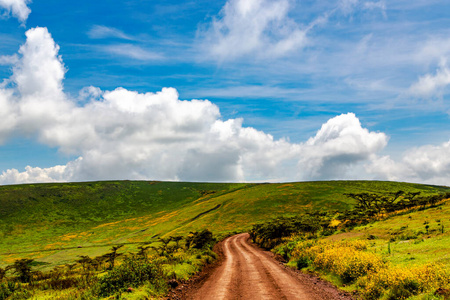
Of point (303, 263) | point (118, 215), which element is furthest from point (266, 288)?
point (118, 215)

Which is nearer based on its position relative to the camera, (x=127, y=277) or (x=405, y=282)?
(x=405, y=282)

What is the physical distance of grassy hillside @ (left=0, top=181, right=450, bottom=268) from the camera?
322 ft

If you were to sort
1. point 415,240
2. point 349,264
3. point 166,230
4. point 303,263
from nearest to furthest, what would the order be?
point 349,264
point 415,240
point 303,263
point 166,230

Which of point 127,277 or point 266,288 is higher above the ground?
point 127,277

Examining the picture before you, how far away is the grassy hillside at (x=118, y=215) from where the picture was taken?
98.1 metres

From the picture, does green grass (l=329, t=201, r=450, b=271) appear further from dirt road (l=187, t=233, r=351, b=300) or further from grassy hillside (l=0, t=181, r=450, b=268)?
grassy hillside (l=0, t=181, r=450, b=268)

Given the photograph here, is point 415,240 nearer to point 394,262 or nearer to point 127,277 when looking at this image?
point 394,262

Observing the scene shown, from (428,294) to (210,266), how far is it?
22844 mm

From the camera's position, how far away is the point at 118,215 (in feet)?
543

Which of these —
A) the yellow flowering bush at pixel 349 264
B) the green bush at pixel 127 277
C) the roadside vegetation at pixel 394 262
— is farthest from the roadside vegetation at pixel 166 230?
the yellow flowering bush at pixel 349 264

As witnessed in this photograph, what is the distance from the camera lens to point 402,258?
64.9 feet

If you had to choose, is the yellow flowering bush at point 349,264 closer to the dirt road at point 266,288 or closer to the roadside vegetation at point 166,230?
the roadside vegetation at point 166,230

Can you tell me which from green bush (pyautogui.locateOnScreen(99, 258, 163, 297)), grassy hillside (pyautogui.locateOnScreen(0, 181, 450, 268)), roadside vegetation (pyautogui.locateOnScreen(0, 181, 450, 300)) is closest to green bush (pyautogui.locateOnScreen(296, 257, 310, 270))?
roadside vegetation (pyautogui.locateOnScreen(0, 181, 450, 300))

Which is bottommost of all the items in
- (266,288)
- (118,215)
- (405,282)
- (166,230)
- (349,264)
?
(118,215)
